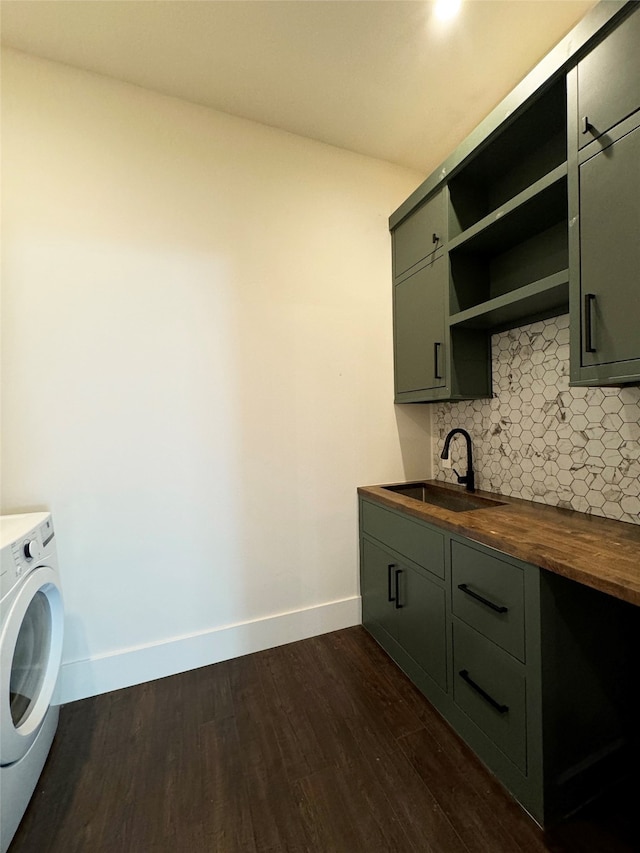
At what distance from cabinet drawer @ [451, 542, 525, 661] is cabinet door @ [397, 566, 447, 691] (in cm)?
13

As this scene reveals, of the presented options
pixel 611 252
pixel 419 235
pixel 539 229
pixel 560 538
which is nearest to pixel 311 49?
pixel 419 235

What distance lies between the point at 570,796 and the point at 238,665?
4.57 ft

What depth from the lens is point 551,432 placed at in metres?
1.53

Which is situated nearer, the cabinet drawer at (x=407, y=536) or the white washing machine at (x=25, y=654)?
the white washing machine at (x=25, y=654)

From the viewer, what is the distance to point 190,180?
1682mm

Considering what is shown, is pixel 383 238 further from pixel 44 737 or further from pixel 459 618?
pixel 44 737

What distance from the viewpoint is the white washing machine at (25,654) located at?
36.0 inches

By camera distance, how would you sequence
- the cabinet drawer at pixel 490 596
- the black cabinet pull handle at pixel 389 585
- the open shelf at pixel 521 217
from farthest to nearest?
the black cabinet pull handle at pixel 389 585
the open shelf at pixel 521 217
the cabinet drawer at pixel 490 596

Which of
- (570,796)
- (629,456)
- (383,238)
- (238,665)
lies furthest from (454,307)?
(238,665)

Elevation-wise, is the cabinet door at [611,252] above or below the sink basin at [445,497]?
above

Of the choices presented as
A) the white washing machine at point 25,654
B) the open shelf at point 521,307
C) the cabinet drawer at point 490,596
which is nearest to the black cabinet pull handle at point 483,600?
the cabinet drawer at point 490,596

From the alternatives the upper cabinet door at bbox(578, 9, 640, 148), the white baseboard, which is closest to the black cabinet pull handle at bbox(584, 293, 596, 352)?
the upper cabinet door at bbox(578, 9, 640, 148)

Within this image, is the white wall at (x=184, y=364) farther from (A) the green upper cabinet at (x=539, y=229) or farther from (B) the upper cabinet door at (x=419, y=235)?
(A) the green upper cabinet at (x=539, y=229)

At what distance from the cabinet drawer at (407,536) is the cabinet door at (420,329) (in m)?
0.75
